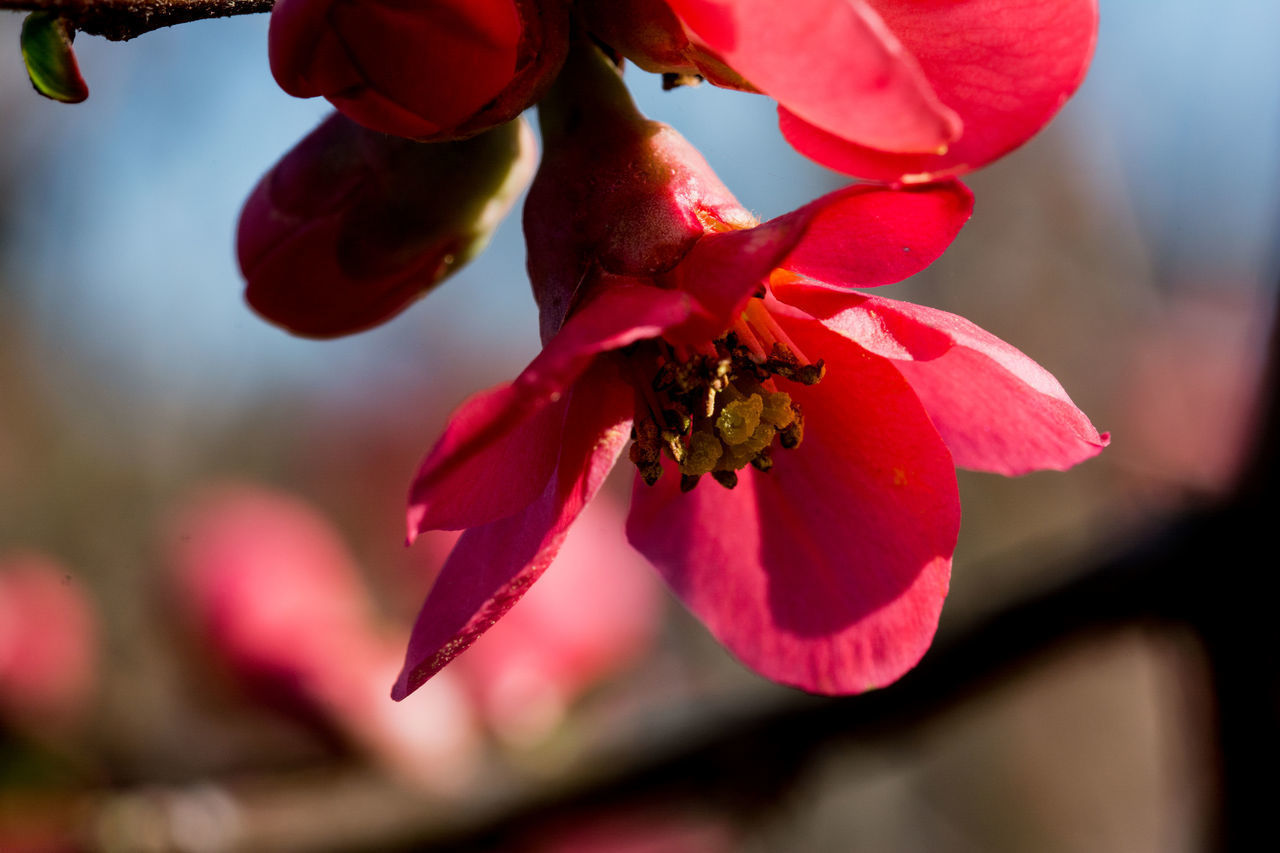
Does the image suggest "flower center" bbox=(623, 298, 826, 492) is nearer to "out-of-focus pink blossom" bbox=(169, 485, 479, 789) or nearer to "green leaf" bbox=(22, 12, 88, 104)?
"green leaf" bbox=(22, 12, 88, 104)

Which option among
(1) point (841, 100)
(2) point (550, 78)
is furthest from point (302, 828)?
(1) point (841, 100)

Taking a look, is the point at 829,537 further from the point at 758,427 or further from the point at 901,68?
the point at 901,68

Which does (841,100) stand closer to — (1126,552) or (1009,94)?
(1009,94)

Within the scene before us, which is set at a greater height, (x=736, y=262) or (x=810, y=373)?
(x=736, y=262)

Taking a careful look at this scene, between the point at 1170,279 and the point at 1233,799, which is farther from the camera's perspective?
the point at 1170,279

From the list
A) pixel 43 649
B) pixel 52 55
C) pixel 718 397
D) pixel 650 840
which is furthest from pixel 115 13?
pixel 650 840

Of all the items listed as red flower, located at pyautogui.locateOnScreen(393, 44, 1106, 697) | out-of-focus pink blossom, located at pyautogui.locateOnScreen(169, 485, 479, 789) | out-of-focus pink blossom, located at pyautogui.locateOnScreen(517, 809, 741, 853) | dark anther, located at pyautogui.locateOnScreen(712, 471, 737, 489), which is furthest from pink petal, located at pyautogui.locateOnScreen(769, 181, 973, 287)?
out-of-focus pink blossom, located at pyautogui.locateOnScreen(517, 809, 741, 853)

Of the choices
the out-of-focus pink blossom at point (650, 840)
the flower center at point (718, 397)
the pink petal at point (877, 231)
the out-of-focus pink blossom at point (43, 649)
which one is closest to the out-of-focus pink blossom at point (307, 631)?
the out-of-focus pink blossom at point (43, 649)
